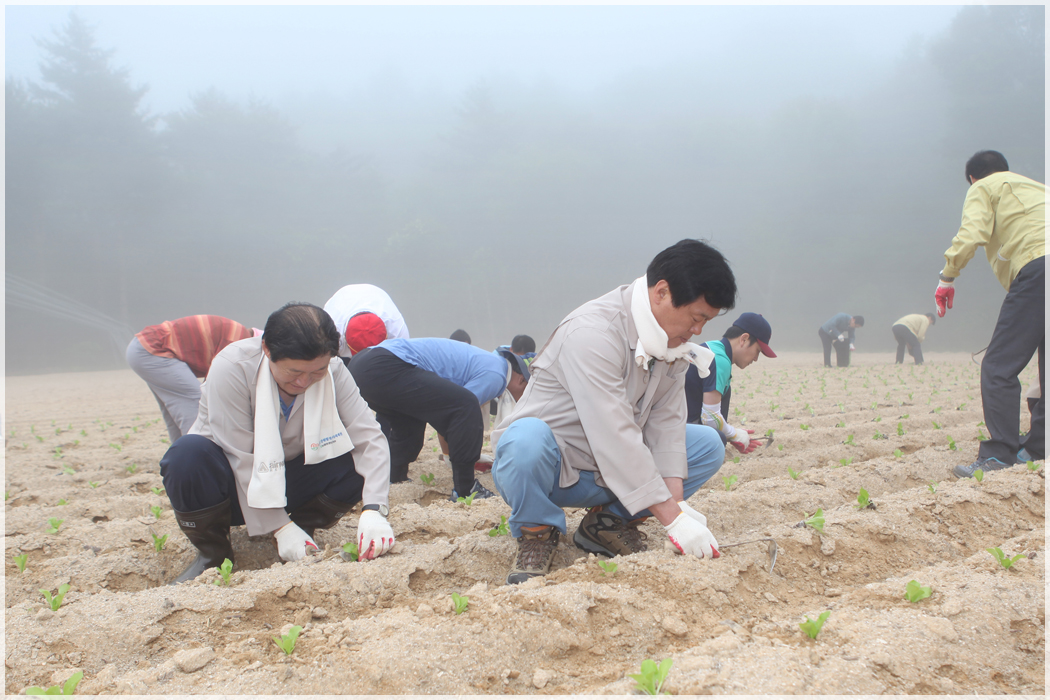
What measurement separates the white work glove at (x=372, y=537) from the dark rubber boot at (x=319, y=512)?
387 millimetres

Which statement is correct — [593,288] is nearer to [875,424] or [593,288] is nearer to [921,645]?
[875,424]

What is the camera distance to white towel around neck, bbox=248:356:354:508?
247 centimetres

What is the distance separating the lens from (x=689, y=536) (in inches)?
85.2

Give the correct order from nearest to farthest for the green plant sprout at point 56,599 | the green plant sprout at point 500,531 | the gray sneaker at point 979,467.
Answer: the green plant sprout at point 56,599
the green plant sprout at point 500,531
the gray sneaker at point 979,467

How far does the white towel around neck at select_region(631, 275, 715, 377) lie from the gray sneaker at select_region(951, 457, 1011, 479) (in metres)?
2.40

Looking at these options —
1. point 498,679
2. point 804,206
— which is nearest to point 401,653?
point 498,679

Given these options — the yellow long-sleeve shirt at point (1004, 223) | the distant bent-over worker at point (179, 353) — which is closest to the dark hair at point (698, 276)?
the yellow long-sleeve shirt at point (1004, 223)

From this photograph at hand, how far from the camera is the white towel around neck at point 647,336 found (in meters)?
2.22

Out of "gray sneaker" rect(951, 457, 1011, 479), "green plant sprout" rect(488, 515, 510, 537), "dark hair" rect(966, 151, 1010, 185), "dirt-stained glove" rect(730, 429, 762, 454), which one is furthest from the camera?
"dirt-stained glove" rect(730, 429, 762, 454)

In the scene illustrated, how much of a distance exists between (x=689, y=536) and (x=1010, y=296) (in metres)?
2.96

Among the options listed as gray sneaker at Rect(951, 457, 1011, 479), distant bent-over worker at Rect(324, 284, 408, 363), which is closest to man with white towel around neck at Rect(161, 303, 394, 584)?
distant bent-over worker at Rect(324, 284, 408, 363)

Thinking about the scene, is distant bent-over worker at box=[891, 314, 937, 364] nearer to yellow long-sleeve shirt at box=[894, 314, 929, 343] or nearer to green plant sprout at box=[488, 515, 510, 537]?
yellow long-sleeve shirt at box=[894, 314, 929, 343]

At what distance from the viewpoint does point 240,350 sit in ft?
8.30

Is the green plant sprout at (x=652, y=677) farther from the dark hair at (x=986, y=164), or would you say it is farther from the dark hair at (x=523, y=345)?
the dark hair at (x=986, y=164)
